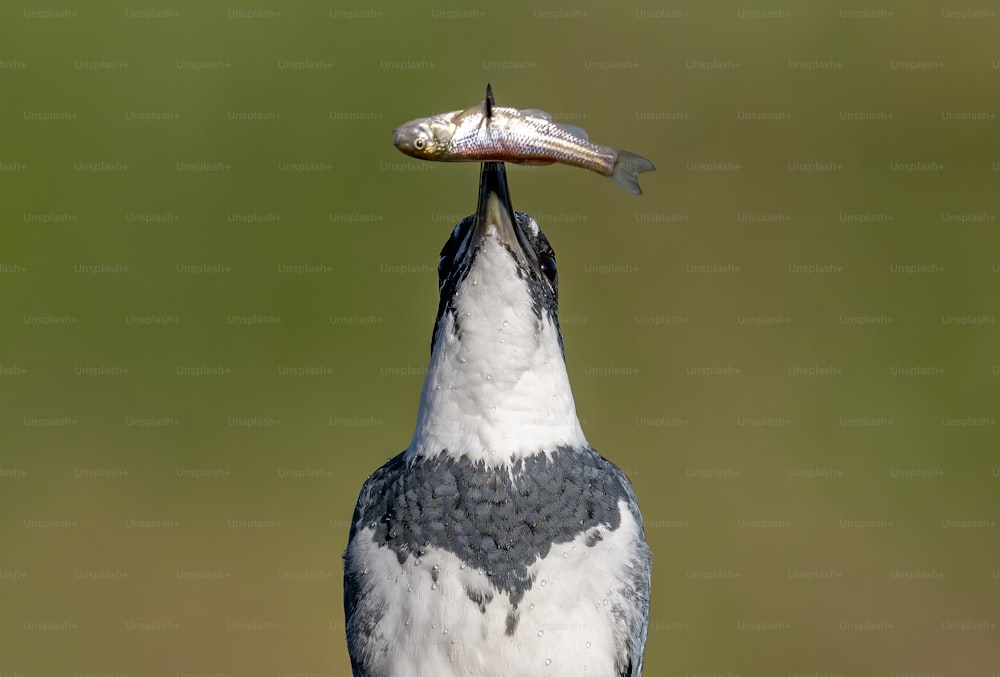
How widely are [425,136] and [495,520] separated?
1.76 m

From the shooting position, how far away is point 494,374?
6133 millimetres

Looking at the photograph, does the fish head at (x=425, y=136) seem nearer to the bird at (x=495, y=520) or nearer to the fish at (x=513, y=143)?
the fish at (x=513, y=143)

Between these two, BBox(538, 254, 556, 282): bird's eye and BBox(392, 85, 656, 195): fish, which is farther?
BBox(538, 254, 556, 282): bird's eye

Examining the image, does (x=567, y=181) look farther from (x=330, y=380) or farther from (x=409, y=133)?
(x=409, y=133)

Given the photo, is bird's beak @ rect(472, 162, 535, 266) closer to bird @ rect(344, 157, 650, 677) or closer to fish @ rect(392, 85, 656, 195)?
bird @ rect(344, 157, 650, 677)

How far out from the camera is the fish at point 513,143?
220 inches

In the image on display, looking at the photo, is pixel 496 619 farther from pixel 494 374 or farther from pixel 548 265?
pixel 548 265

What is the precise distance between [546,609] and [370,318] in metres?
11.0

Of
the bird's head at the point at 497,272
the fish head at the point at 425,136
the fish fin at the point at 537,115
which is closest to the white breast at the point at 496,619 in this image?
the bird's head at the point at 497,272

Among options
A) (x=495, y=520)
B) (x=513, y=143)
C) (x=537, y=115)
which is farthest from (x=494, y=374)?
(x=537, y=115)

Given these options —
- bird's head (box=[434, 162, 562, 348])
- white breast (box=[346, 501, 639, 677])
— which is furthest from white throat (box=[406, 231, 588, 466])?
white breast (box=[346, 501, 639, 677])

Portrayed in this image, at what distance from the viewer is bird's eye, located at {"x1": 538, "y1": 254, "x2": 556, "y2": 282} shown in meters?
6.47

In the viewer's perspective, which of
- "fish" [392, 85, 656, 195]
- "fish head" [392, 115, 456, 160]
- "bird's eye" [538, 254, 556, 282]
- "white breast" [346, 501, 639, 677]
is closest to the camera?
"fish head" [392, 115, 456, 160]

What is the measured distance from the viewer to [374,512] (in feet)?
20.9
